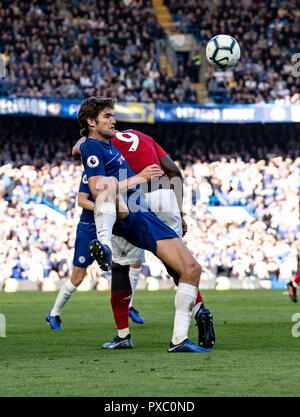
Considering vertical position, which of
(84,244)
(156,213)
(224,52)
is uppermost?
(224,52)

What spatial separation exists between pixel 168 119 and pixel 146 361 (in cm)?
2032

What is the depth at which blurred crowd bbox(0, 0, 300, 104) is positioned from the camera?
85.6 feet

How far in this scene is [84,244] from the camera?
9891 millimetres

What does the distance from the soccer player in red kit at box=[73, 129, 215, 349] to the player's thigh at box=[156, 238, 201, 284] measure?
0.49 m

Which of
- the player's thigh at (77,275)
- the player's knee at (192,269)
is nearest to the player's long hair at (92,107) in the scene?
the player's knee at (192,269)

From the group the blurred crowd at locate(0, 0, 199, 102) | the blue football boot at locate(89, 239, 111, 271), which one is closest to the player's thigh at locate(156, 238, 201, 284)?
the blue football boot at locate(89, 239, 111, 271)

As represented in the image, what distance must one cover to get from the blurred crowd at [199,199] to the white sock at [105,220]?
14.6 metres

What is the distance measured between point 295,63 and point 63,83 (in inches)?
302

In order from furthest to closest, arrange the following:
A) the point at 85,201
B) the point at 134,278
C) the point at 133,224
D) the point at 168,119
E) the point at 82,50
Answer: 1. the point at 82,50
2. the point at 168,119
3. the point at 134,278
4. the point at 85,201
5. the point at 133,224

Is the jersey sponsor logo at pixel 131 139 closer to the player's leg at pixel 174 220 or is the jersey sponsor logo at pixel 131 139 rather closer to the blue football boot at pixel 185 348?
the player's leg at pixel 174 220

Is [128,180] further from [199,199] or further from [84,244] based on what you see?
[199,199]

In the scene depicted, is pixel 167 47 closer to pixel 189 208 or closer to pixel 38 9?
pixel 38 9

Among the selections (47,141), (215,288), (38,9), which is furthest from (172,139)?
(215,288)

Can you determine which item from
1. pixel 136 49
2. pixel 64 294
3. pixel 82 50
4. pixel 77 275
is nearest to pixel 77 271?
pixel 77 275
